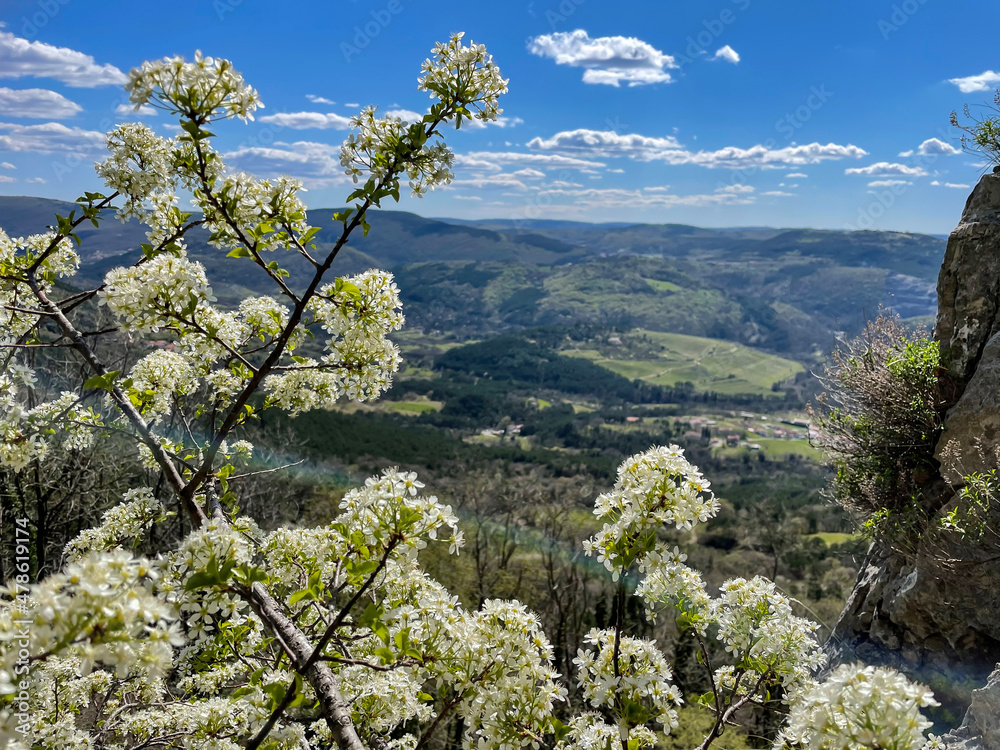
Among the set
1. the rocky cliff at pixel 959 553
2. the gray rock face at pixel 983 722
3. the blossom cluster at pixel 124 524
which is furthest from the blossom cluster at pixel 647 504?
the rocky cliff at pixel 959 553

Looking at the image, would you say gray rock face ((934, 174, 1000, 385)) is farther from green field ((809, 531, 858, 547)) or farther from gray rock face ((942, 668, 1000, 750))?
green field ((809, 531, 858, 547))

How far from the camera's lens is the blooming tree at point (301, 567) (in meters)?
2.12

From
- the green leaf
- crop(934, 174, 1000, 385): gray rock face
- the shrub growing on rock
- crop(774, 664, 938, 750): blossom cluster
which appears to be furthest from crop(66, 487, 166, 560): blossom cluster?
crop(934, 174, 1000, 385): gray rock face

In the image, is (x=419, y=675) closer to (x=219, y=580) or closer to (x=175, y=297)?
(x=219, y=580)

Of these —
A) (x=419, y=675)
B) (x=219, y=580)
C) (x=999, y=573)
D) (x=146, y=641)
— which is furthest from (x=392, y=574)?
(x=999, y=573)

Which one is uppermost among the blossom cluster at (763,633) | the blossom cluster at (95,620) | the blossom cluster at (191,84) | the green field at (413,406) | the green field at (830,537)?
the blossom cluster at (191,84)

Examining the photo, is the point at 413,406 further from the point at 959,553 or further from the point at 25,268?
the point at 25,268

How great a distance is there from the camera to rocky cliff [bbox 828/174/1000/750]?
786 centimetres

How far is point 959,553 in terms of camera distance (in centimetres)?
798

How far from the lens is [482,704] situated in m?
3.07

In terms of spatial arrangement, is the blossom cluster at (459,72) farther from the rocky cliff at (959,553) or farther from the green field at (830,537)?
the green field at (830,537)

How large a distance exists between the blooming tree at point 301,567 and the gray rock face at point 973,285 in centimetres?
710

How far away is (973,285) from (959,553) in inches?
162

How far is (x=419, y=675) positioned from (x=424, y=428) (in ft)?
393
